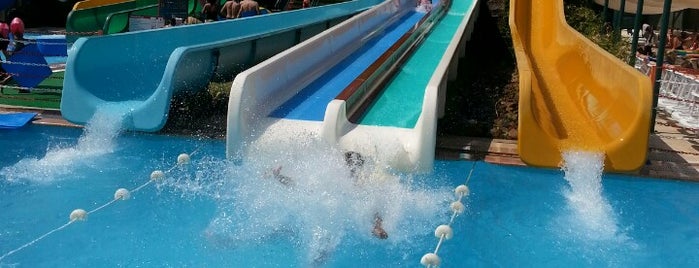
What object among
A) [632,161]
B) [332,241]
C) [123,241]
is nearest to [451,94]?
[632,161]

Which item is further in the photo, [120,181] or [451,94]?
[451,94]

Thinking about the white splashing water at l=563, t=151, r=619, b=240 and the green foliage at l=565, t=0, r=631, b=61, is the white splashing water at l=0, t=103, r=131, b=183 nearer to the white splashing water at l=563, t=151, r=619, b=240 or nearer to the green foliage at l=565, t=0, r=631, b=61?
the white splashing water at l=563, t=151, r=619, b=240

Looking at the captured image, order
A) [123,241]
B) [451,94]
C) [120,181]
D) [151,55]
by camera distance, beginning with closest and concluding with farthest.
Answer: [123,241] → [120,181] → [151,55] → [451,94]

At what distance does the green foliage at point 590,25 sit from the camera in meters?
8.75

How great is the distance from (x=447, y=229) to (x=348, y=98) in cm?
162

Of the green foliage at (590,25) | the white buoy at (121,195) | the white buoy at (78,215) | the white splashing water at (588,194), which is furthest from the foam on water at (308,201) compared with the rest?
the green foliage at (590,25)

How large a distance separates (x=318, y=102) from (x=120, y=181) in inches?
69.5

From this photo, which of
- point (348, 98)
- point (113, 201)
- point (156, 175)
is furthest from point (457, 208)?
point (113, 201)

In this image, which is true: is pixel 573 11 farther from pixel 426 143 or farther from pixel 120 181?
pixel 120 181

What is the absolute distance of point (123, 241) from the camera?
3631 mm

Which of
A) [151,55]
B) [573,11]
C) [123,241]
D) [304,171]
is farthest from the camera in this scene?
[573,11]

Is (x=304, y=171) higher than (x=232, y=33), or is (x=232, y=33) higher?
(x=232, y=33)

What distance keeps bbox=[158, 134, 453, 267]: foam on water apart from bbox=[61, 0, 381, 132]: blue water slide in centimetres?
125

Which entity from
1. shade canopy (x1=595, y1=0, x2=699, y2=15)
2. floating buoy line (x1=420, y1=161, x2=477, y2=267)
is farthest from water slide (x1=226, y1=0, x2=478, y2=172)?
shade canopy (x1=595, y1=0, x2=699, y2=15)
